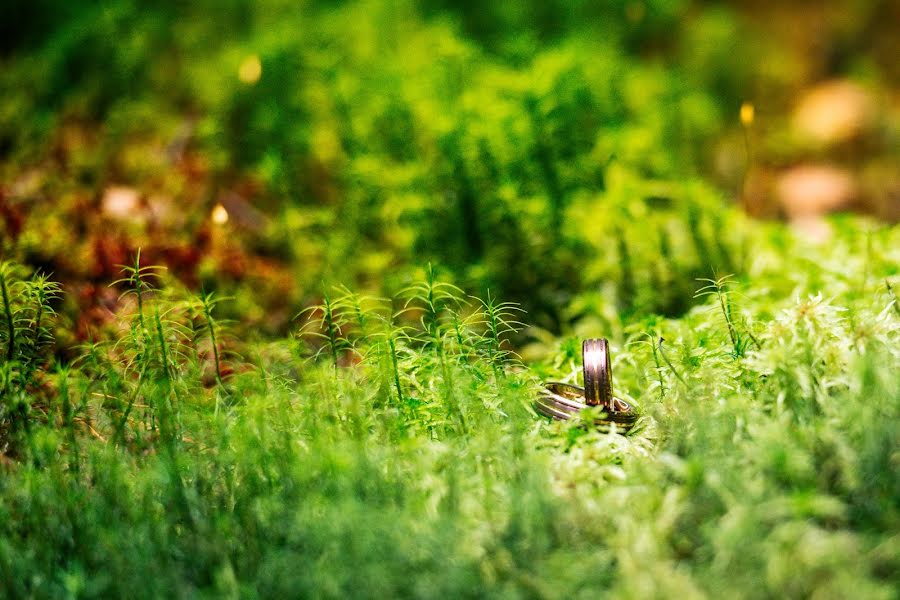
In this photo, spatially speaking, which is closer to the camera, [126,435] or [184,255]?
[126,435]

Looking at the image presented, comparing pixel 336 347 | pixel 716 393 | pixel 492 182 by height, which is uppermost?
pixel 492 182

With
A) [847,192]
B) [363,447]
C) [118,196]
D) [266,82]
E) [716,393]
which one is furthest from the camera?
[847,192]

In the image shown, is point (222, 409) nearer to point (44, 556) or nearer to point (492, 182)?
point (44, 556)

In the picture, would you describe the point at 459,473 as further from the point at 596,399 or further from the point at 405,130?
the point at 405,130

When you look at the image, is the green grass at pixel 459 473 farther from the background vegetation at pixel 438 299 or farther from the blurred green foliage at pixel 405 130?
the blurred green foliage at pixel 405 130

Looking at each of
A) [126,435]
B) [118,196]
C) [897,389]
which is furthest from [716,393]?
[118,196]

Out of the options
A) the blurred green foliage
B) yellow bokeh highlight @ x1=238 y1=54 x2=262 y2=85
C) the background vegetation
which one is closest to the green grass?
the background vegetation

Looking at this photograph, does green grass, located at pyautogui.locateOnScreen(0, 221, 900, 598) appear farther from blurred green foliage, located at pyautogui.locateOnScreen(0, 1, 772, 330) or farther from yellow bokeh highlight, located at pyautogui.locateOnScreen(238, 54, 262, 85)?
yellow bokeh highlight, located at pyautogui.locateOnScreen(238, 54, 262, 85)
